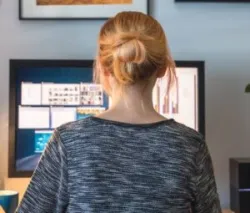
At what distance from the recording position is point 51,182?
0.81 meters

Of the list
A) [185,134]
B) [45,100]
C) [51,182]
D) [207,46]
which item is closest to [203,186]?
[185,134]

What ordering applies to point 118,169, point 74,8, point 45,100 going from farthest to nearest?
point 74,8
point 45,100
point 118,169

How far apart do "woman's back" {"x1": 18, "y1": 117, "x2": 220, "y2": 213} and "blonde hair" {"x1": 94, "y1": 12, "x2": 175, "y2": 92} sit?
93 millimetres

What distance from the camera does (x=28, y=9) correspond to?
5.82ft

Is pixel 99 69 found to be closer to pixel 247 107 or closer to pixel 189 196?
pixel 189 196

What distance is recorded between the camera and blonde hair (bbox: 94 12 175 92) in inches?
32.0

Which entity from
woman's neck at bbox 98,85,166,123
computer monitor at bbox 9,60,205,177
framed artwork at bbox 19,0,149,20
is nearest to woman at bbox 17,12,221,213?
woman's neck at bbox 98,85,166,123

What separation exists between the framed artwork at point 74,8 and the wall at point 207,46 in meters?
0.03

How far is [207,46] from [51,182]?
1137mm

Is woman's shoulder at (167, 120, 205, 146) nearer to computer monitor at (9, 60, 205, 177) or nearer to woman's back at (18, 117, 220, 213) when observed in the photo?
woman's back at (18, 117, 220, 213)

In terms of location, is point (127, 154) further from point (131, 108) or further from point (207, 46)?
point (207, 46)

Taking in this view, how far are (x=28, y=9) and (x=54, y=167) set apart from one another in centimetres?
110

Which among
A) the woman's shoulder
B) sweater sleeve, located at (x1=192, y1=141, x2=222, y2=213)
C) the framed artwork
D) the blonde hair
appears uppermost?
the framed artwork

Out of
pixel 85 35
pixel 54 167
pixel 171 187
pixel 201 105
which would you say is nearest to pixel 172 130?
pixel 171 187
